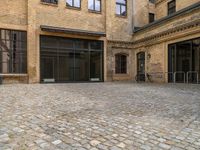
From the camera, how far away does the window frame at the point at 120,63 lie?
19828mm

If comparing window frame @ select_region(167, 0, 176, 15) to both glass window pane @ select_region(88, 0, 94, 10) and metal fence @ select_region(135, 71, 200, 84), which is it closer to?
metal fence @ select_region(135, 71, 200, 84)

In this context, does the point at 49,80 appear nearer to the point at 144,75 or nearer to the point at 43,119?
the point at 144,75

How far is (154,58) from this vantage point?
1814 centimetres

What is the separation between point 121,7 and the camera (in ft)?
66.3

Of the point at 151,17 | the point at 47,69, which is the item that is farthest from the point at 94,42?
the point at 151,17

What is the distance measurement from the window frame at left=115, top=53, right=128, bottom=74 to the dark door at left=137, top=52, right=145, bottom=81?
44.2 inches

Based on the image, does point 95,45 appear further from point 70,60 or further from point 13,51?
point 13,51

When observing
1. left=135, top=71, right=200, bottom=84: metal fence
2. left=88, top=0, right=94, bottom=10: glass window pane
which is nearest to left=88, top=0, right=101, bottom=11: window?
left=88, top=0, right=94, bottom=10: glass window pane

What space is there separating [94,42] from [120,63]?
331cm

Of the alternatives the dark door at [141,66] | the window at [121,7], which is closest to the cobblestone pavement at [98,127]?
the dark door at [141,66]

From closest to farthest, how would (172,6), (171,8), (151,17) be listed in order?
(172,6)
(171,8)
(151,17)

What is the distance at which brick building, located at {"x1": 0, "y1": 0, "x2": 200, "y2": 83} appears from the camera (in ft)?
50.2

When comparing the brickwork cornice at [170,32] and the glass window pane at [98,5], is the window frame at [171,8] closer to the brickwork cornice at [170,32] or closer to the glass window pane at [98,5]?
the brickwork cornice at [170,32]

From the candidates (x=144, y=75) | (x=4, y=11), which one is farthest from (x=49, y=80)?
(x=144, y=75)
